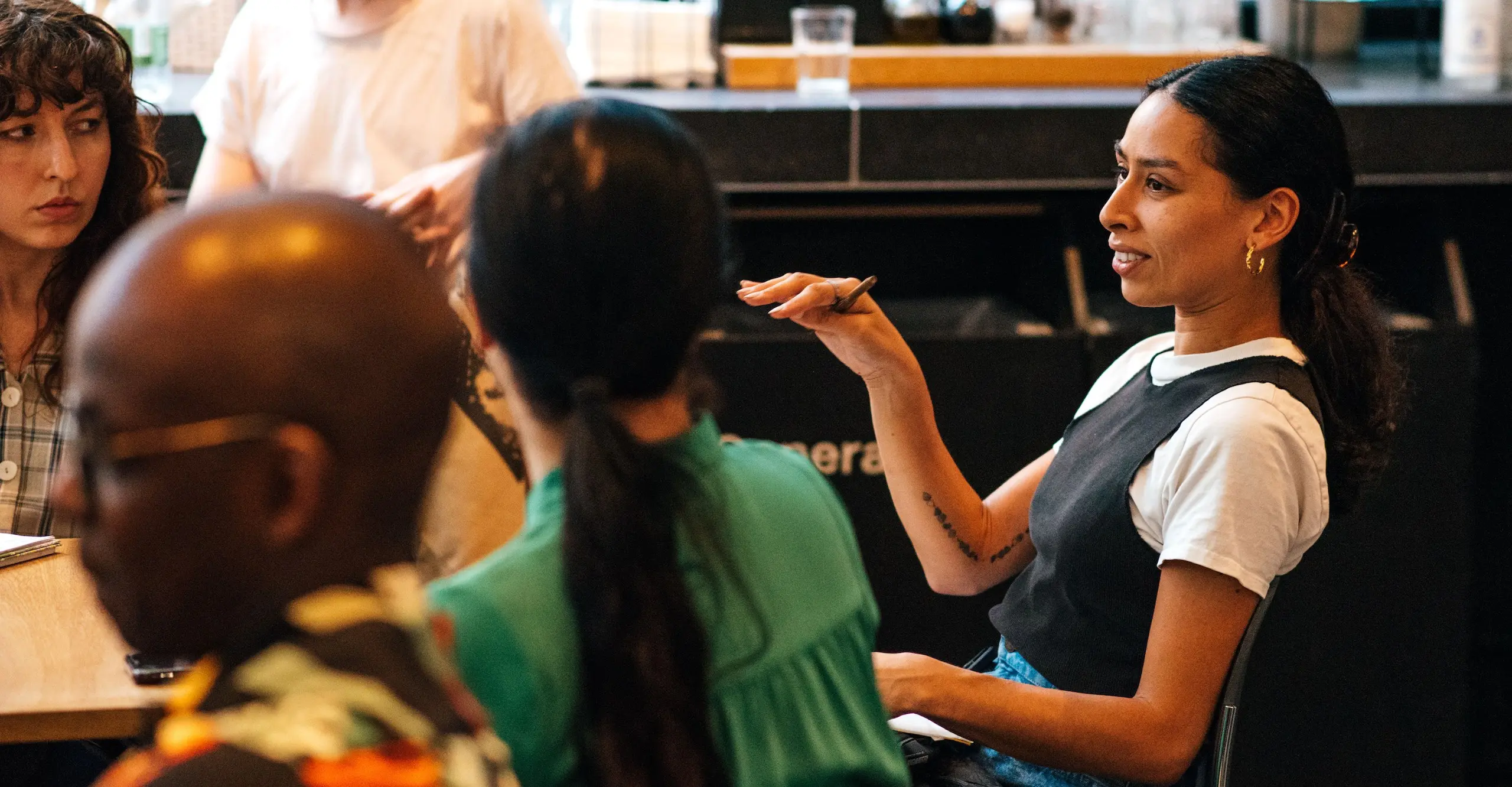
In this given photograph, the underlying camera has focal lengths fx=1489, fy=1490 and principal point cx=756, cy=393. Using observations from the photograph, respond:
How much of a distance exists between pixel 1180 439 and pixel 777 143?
4.48 feet

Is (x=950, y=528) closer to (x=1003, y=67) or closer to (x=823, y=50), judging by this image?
(x=823, y=50)

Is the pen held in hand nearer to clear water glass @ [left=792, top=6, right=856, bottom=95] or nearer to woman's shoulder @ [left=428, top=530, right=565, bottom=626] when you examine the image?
woman's shoulder @ [left=428, top=530, right=565, bottom=626]

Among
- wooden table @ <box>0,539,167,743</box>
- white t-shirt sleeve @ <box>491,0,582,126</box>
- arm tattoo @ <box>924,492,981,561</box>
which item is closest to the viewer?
wooden table @ <box>0,539,167,743</box>

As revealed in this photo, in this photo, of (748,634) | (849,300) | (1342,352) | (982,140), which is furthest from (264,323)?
(982,140)

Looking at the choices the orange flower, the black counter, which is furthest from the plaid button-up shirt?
the orange flower

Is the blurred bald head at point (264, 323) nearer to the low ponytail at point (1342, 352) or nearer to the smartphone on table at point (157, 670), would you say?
the smartphone on table at point (157, 670)

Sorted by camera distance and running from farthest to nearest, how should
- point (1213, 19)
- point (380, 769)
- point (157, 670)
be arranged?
point (1213, 19) < point (157, 670) < point (380, 769)

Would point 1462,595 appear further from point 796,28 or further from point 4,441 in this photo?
point 4,441

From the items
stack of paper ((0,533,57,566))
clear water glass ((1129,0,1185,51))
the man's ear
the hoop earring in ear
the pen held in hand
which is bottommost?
stack of paper ((0,533,57,566))

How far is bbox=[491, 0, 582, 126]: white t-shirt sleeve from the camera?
6.95 ft

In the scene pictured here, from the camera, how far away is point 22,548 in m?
1.63

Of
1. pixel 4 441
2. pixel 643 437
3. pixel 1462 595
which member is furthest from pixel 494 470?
pixel 1462 595

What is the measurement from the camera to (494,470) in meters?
1.53

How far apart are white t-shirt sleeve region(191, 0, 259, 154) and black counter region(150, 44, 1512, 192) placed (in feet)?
1.41
